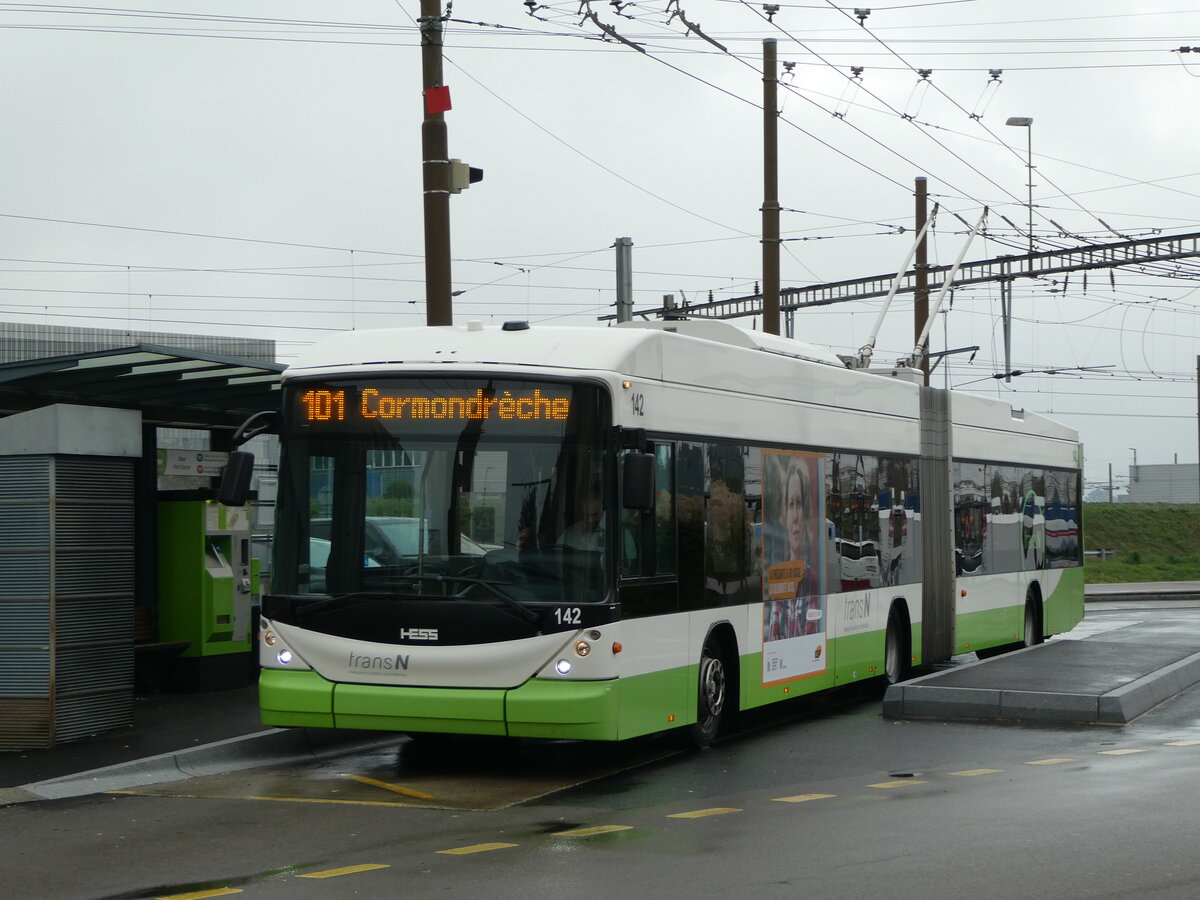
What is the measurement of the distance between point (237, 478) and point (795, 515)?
5024 mm

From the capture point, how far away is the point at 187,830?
30.7 ft

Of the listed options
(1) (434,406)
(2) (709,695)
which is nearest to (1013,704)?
(2) (709,695)

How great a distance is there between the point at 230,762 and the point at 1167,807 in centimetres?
628

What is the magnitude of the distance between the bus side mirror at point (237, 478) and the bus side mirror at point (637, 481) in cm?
243

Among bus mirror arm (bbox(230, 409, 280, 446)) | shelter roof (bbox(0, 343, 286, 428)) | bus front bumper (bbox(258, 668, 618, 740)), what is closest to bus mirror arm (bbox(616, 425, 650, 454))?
bus front bumper (bbox(258, 668, 618, 740))

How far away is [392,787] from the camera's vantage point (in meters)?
10.9

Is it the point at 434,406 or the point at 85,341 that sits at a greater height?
the point at 85,341

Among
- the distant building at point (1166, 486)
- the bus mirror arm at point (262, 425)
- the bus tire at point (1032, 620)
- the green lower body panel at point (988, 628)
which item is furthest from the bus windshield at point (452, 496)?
the distant building at point (1166, 486)

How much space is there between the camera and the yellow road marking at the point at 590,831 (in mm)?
8977

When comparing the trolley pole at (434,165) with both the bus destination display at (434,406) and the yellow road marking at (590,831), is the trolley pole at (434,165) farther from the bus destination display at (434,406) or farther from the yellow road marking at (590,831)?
the yellow road marking at (590,831)

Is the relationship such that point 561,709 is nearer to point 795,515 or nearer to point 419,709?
→ point 419,709

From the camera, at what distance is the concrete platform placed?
1403 centimetres

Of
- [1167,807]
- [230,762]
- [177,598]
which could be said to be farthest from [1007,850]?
[177,598]

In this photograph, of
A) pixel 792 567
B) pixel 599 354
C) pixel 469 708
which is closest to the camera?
pixel 469 708
